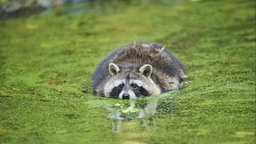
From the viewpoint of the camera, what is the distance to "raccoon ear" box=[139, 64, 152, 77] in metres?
8.15

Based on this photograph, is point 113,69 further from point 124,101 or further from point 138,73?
point 124,101

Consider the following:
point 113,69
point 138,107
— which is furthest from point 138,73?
point 138,107

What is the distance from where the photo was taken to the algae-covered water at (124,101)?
6348mm

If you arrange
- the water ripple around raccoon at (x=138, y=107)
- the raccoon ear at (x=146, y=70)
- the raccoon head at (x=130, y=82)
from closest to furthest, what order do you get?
the water ripple around raccoon at (x=138, y=107) < the raccoon head at (x=130, y=82) < the raccoon ear at (x=146, y=70)

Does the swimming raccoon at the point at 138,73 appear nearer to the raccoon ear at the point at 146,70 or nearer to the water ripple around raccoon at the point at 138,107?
the raccoon ear at the point at 146,70

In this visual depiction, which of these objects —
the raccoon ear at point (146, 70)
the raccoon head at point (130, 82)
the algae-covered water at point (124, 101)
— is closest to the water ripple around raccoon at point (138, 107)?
the algae-covered water at point (124, 101)

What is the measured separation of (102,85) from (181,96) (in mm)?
1095

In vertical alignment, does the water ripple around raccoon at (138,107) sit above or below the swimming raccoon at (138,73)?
below

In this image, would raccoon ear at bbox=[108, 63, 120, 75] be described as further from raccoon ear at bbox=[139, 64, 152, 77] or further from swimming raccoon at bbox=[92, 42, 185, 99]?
raccoon ear at bbox=[139, 64, 152, 77]

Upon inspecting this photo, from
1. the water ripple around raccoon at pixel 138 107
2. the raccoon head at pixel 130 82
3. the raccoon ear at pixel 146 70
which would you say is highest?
the raccoon ear at pixel 146 70

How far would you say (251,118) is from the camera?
21.2 feet

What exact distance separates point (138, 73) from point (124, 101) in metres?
0.59

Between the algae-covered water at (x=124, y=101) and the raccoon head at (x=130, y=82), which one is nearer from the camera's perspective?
the algae-covered water at (x=124, y=101)

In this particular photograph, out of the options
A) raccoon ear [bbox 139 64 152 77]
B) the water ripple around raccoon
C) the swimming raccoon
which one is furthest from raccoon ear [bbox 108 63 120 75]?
the water ripple around raccoon
